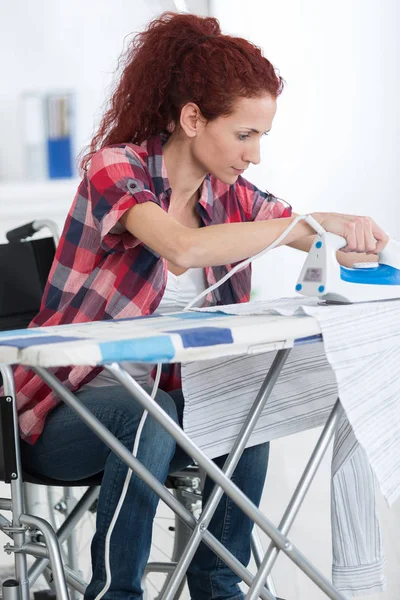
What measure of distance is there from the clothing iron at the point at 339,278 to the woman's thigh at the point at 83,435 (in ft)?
0.94

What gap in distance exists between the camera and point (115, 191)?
4.58 ft

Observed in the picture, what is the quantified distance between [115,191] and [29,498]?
79 centimetres

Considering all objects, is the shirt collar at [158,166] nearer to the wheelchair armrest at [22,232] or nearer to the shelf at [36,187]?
the wheelchair armrest at [22,232]

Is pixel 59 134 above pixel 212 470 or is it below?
above

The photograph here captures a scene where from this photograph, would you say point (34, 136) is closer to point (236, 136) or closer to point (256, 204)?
point (256, 204)

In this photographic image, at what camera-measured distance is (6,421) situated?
1.26 meters

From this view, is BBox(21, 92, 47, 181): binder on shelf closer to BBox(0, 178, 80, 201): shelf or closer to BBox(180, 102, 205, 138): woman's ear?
BBox(0, 178, 80, 201): shelf

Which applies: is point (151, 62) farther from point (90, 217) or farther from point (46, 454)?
point (46, 454)

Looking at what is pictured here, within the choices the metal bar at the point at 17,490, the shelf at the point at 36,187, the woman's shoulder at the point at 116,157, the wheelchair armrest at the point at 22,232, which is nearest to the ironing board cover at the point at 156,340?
the metal bar at the point at 17,490

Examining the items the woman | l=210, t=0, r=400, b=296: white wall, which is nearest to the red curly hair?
the woman

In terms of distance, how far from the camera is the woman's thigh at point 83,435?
49.6 inches

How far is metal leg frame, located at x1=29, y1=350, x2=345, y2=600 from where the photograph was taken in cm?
99

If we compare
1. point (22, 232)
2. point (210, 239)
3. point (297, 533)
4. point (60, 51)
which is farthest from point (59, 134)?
point (210, 239)

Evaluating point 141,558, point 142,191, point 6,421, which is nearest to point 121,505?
point 141,558
